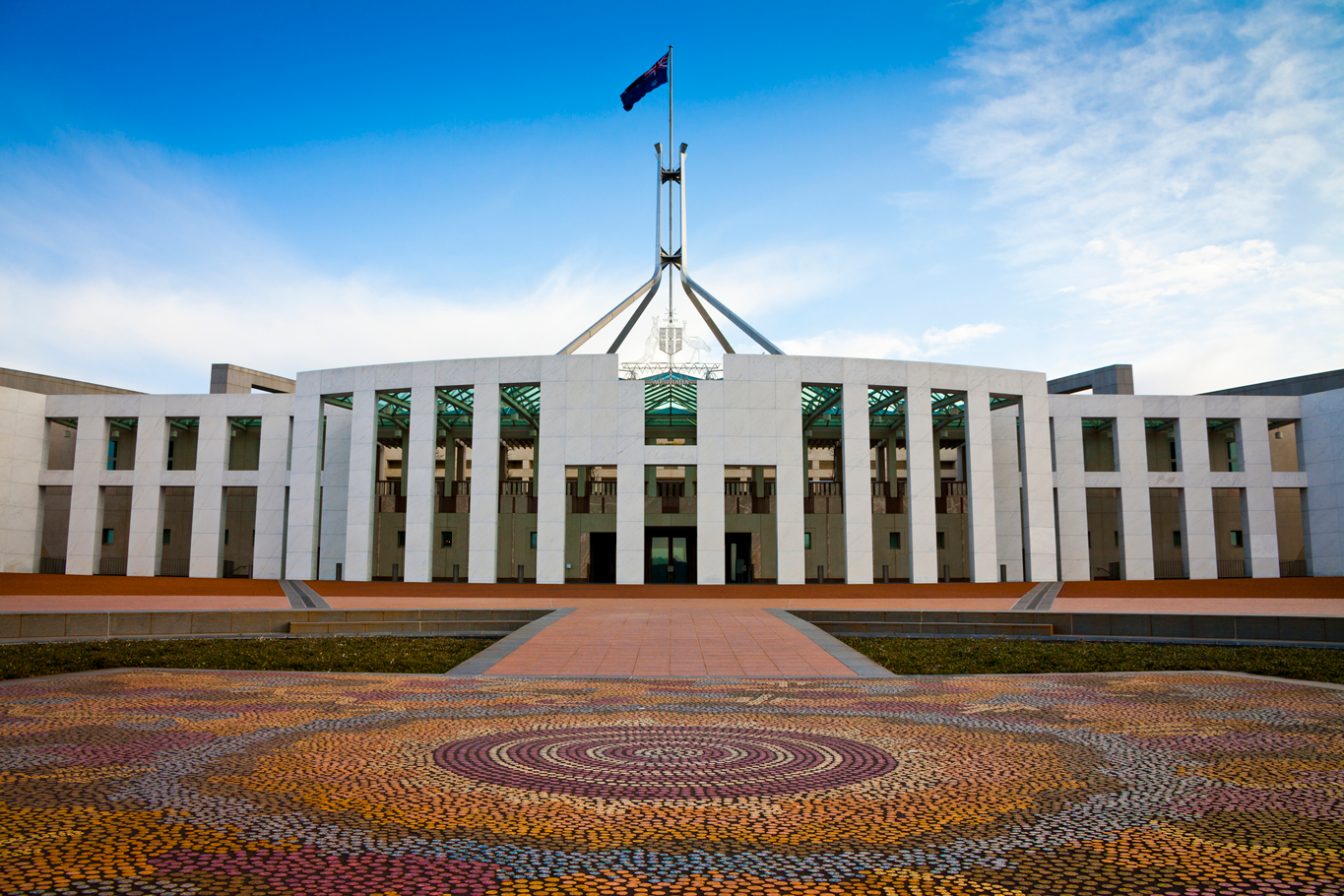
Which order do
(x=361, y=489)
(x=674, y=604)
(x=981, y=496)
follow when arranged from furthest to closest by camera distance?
(x=361, y=489) → (x=981, y=496) → (x=674, y=604)

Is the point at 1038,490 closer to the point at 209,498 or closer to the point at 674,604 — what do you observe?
the point at 674,604

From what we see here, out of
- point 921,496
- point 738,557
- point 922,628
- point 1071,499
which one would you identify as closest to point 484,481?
point 738,557

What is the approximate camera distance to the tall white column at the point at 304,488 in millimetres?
38062

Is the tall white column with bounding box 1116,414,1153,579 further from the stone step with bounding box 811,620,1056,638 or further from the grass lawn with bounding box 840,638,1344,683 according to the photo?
the grass lawn with bounding box 840,638,1344,683

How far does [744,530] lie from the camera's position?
45594mm

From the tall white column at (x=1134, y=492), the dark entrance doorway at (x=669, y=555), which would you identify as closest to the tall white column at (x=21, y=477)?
the dark entrance doorway at (x=669, y=555)

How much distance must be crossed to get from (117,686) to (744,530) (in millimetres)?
37564

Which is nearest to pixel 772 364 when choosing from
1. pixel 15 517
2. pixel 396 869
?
pixel 396 869

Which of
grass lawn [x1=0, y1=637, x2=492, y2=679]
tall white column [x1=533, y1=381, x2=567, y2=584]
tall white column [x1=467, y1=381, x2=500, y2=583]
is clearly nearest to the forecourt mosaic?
grass lawn [x1=0, y1=637, x2=492, y2=679]

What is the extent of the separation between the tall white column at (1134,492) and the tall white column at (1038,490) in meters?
4.42

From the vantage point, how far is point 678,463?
117 ft

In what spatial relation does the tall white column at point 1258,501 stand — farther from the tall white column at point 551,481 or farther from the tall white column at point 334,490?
the tall white column at point 334,490

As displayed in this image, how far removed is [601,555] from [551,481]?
11.7 m

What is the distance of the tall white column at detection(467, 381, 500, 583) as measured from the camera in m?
35.9
